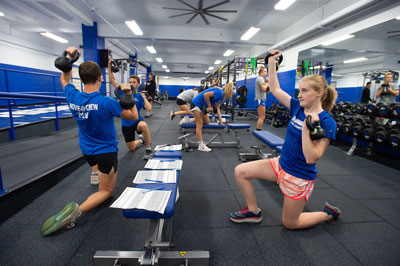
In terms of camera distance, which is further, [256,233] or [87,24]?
[87,24]

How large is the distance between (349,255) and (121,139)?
13.8 ft

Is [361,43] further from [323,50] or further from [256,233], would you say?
[256,233]

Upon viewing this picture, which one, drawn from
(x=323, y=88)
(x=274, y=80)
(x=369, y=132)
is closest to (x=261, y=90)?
(x=369, y=132)

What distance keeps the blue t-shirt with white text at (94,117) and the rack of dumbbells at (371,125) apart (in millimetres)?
4007

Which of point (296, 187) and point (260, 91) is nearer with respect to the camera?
point (296, 187)

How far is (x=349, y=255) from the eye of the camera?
1.39 metres

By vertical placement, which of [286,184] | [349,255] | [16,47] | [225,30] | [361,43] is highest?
[225,30]

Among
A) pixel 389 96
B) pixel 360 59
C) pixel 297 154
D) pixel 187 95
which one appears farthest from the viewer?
pixel 360 59

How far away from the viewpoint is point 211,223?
5.56 ft

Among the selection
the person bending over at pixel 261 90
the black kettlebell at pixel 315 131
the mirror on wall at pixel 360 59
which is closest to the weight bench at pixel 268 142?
the person bending over at pixel 261 90

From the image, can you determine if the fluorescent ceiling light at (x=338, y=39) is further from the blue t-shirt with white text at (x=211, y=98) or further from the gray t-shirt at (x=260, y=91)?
the blue t-shirt with white text at (x=211, y=98)

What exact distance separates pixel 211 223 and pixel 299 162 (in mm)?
893

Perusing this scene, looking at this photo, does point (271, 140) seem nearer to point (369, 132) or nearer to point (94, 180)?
point (369, 132)

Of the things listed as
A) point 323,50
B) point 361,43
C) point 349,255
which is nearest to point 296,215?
point 349,255
